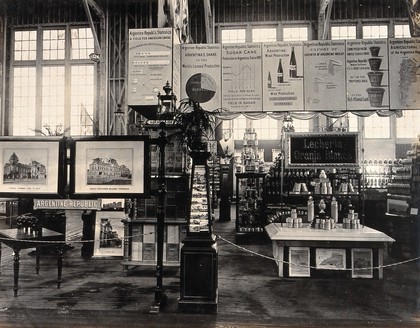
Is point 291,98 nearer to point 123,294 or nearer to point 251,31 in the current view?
point 123,294

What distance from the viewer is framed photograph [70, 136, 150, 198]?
14.2 feet

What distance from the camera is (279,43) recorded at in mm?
6434

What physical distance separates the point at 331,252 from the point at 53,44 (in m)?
13.4

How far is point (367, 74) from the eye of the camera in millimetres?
6391

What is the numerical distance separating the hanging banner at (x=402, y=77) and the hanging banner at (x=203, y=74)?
2695 mm

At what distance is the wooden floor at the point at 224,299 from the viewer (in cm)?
404

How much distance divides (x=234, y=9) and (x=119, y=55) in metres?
4.51

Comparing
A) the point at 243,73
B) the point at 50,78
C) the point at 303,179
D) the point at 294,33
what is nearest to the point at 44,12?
the point at 50,78

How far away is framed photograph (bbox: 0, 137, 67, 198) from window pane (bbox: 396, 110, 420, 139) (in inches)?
541

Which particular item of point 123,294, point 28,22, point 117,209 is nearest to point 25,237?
point 123,294

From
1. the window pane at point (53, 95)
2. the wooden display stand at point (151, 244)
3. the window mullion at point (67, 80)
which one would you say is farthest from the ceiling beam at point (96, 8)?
the wooden display stand at point (151, 244)

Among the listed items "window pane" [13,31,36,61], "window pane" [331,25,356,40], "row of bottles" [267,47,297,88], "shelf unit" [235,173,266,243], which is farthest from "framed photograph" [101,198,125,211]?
"window pane" [331,25,356,40]

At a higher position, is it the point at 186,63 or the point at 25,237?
the point at 186,63

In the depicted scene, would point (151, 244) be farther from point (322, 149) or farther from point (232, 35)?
point (232, 35)
